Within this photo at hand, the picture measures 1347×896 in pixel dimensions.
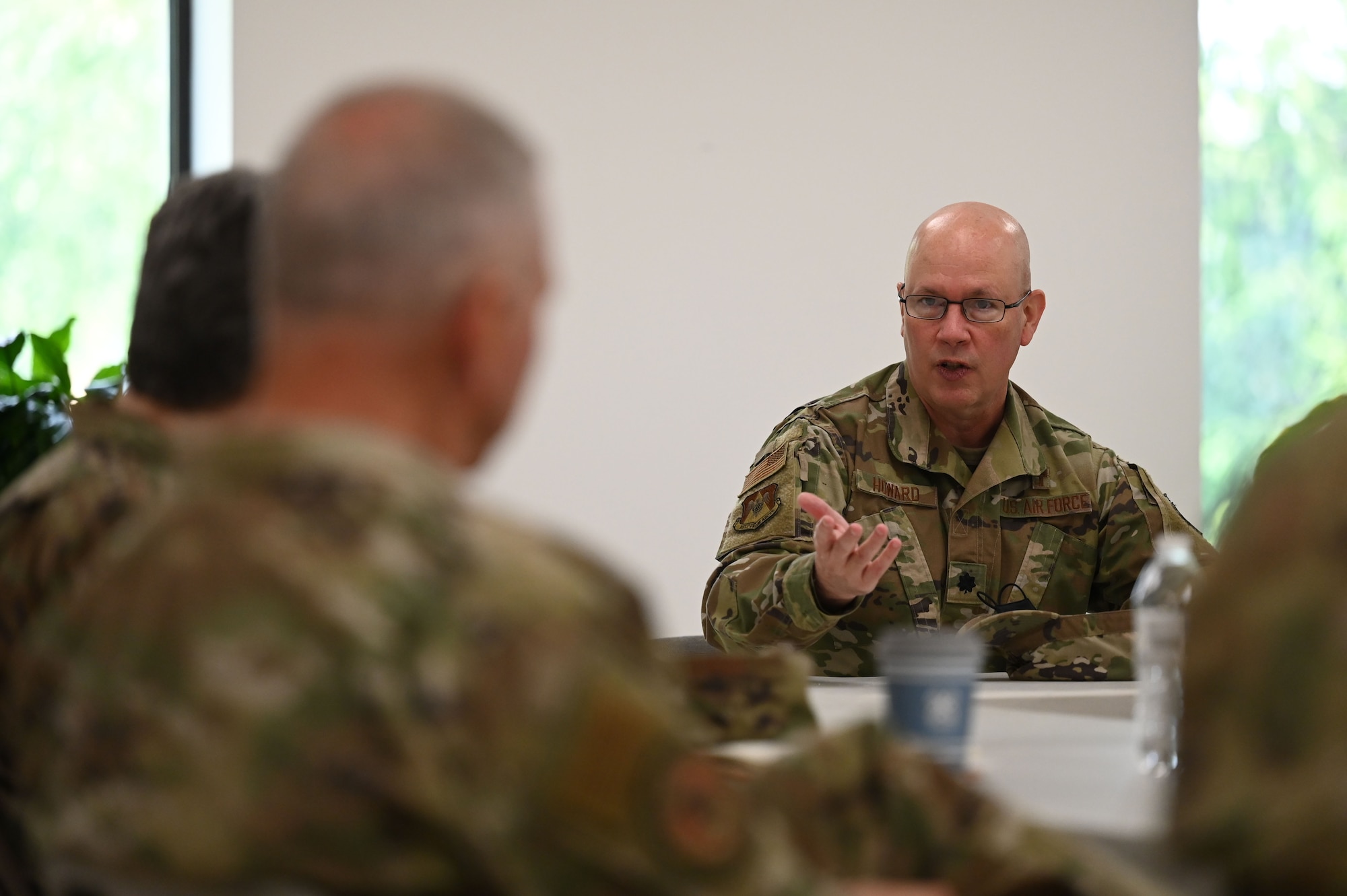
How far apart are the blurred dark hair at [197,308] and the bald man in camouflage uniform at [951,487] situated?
3.64 ft

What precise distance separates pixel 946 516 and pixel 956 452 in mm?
144

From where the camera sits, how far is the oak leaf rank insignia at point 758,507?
2707 millimetres

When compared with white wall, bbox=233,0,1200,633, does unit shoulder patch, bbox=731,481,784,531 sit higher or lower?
lower

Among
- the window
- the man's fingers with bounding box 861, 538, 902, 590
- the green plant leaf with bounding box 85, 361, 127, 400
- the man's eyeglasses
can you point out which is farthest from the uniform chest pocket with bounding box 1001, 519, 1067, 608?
the window

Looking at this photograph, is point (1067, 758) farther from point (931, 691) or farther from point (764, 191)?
point (764, 191)

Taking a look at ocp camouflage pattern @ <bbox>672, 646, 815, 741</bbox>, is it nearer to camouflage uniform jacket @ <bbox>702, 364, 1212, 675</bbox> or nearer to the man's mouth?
camouflage uniform jacket @ <bbox>702, 364, 1212, 675</bbox>

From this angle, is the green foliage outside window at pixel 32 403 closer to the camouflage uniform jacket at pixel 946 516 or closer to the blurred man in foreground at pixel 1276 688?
the camouflage uniform jacket at pixel 946 516

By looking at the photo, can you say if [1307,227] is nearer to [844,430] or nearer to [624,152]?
[624,152]

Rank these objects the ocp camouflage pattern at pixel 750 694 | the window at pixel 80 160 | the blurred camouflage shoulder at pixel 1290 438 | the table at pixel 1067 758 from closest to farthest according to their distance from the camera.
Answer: the blurred camouflage shoulder at pixel 1290 438 → the table at pixel 1067 758 → the ocp camouflage pattern at pixel 750 694 → the window at pixel 80 160

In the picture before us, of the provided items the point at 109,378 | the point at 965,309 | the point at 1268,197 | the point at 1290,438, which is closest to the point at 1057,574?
the point at 965,309

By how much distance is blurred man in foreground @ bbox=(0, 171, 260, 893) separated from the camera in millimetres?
1385

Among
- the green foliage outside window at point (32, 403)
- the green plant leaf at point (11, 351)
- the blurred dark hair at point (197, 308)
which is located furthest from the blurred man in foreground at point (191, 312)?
the green plant leaf at point (11, 351)

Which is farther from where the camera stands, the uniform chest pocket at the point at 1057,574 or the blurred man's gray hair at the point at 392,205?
the uniform chest pocket at the point at 1057,574

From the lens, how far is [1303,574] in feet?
2.69
